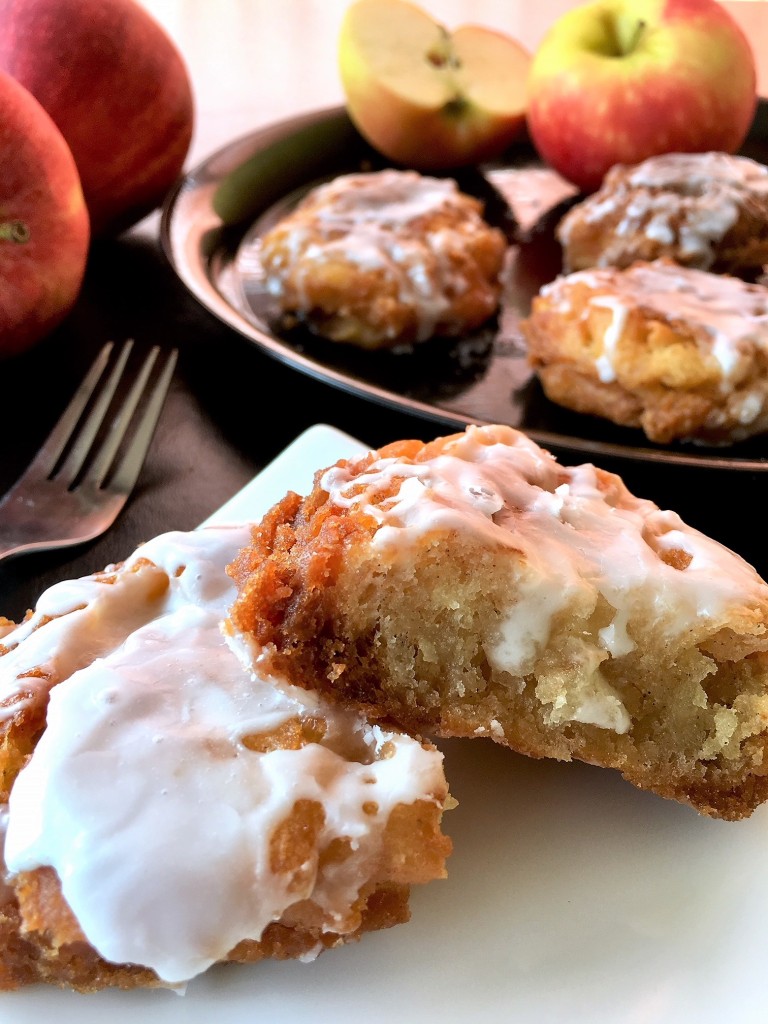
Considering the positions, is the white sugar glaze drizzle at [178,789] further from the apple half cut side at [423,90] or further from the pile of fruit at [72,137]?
the apple half cut side at [423,90]

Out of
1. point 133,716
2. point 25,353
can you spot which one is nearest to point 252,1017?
point 133,716

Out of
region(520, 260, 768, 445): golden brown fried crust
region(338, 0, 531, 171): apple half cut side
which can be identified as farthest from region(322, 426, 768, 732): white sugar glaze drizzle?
region(338, 0, 531, 171): apple half cut side

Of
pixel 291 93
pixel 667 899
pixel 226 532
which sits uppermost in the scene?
pixel 226 532

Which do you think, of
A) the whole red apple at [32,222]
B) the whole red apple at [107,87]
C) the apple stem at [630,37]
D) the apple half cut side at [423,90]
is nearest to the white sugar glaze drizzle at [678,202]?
the apple stem at [630,37]

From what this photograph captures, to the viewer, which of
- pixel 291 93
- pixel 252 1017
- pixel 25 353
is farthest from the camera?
pixel 291 93

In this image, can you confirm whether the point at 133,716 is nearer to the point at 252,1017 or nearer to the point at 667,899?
the point at 252,1017

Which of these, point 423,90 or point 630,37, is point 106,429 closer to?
point 423,90

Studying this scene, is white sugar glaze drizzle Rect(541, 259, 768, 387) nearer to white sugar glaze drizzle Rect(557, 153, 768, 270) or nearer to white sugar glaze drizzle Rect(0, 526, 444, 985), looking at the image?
white sugar glaze drizzle Rect(557, 153, 768, 270)
